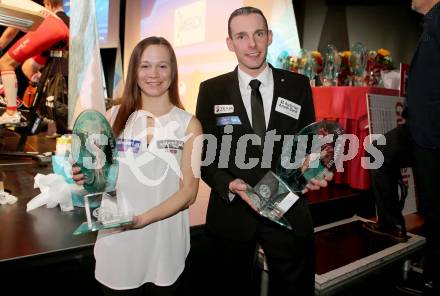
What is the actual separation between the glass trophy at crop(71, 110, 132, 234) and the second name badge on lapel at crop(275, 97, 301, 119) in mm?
549

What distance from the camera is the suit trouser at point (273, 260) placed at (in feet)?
3.85

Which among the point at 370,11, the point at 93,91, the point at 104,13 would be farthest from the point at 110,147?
the point at 104,13

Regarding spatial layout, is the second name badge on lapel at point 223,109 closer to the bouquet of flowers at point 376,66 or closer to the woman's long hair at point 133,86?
the woman's long hair at point 133,86

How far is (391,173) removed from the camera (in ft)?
7.02

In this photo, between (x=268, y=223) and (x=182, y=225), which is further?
(x=268, y=223)

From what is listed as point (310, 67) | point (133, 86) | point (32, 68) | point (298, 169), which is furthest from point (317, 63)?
point (32, 68)

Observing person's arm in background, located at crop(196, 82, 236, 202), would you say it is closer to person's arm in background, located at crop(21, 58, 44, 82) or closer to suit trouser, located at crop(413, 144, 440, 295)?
suit trouser, located at crop(413, 144, 440, 295)

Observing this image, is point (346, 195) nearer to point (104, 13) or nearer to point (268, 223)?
point (268, 223)

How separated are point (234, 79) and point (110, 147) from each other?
51 cm

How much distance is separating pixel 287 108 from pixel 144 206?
56cm

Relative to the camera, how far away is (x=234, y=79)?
120 cm

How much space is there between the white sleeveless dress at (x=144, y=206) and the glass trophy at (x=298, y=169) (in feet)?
0.85

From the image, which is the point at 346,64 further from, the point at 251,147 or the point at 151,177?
the point at 151,177

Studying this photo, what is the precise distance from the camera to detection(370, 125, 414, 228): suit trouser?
6.64 ft
